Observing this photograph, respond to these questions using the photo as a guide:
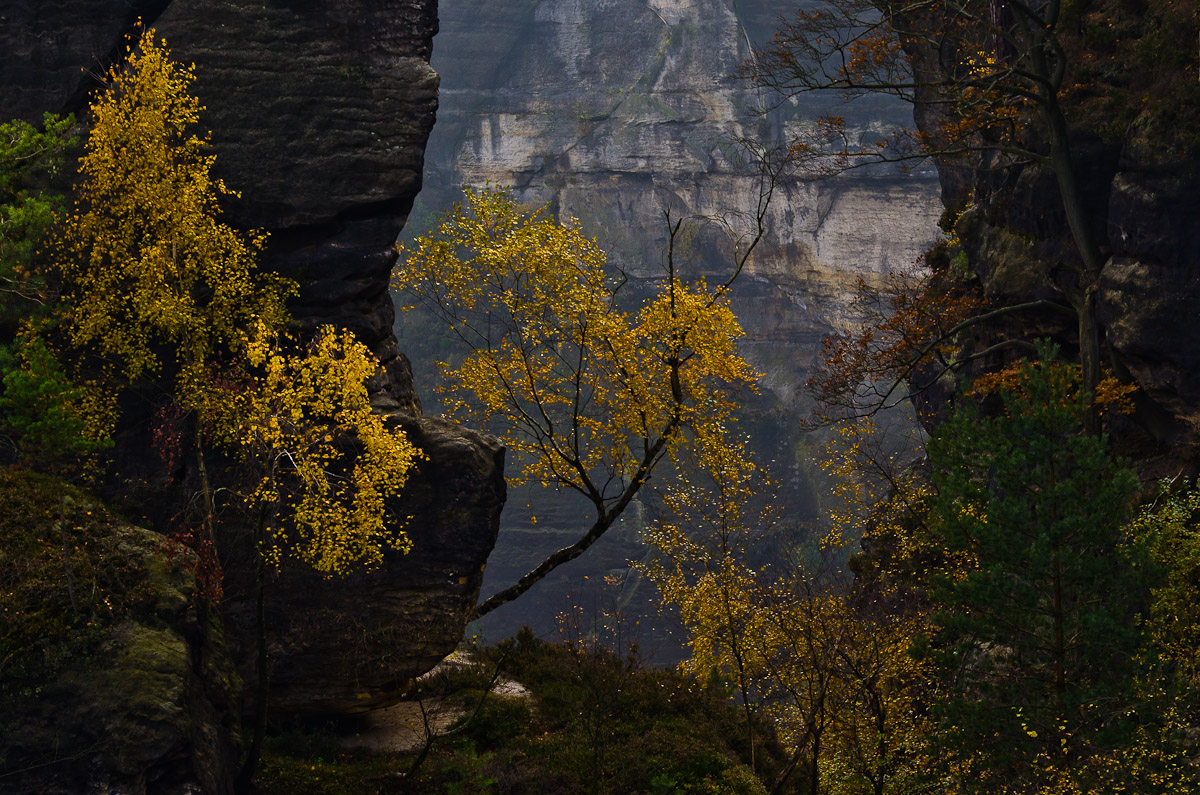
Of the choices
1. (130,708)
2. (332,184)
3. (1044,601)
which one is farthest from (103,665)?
(1044,601)

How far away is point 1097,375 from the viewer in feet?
62.1

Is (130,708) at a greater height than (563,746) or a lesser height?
greater

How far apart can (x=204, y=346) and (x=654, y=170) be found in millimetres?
100942

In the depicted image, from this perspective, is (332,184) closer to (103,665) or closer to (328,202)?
(328,202)

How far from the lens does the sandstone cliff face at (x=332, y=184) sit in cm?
1856

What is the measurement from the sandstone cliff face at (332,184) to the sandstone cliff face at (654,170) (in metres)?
79.0

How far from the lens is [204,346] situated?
16.6 metres

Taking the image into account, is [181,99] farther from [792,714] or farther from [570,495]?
[570,495]

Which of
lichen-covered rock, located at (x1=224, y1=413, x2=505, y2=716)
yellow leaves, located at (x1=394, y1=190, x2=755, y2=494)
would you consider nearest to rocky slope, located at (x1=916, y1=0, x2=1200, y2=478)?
yellow leaves, located at (x1=394, y1=190, x2=755, y2=494)

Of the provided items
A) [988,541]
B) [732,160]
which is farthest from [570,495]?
[988,541]

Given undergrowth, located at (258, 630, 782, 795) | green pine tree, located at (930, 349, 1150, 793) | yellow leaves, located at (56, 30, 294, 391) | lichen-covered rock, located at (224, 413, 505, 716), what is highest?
yellow leaves, located at (56, 30, 294, 391)

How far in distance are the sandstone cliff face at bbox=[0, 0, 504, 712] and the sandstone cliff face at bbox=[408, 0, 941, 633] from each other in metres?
79.0

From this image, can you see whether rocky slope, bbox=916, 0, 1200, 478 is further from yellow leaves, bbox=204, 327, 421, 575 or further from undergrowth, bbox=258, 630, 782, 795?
yellow leaves, bbox=204, 327, 421, 575

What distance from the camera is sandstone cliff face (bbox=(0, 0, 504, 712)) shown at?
18562mm
